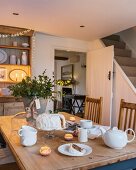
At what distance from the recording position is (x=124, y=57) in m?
4.74

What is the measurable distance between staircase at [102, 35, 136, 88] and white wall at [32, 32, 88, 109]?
3.50 feet

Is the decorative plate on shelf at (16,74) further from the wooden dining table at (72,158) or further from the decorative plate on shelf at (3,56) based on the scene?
the wooden dining table at (72,158)

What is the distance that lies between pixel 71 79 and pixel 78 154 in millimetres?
6825

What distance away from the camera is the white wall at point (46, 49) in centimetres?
423

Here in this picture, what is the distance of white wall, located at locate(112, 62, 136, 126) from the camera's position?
3558 millimetres

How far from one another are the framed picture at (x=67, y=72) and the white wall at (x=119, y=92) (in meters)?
4.13

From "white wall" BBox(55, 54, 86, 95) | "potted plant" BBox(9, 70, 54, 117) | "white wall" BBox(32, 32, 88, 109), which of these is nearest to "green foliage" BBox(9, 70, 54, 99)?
"potted plant" BBox(9, 70, 54, 117)

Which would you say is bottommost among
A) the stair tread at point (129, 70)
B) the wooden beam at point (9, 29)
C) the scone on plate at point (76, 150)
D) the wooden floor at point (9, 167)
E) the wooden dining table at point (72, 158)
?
the wooden floor at point (9, 167)

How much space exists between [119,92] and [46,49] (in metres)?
1.86

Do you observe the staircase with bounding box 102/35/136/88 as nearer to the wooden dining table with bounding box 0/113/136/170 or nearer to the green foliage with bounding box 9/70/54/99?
the green foliage with bounding box 9/70/54/99

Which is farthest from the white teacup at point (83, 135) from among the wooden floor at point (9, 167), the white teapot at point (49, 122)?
the wooden floor at point (9, 167)

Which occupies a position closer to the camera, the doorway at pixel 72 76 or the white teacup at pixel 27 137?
the white teacup at pixel 27 137

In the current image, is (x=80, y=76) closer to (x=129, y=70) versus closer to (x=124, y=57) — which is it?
(x=124, y=57)

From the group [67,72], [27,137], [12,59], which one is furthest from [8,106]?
[67,72]
